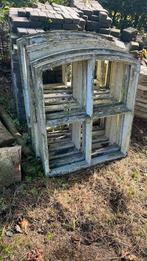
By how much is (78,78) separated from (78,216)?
1.61m

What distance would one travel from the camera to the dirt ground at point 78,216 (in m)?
3.12

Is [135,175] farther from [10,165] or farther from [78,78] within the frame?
[10,165]

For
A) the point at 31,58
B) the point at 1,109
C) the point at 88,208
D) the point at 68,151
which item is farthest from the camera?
the point at 1,109

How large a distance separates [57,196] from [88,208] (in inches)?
15.4

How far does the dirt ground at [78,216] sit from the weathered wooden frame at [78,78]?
246 mm

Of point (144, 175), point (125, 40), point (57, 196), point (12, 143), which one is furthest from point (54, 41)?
point (125, 40)

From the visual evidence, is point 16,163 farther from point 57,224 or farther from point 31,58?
point 31,58

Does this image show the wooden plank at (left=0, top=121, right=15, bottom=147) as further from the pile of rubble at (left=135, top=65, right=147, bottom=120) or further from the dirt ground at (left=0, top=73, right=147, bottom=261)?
the pile of rubble at (left=135, top=65, right=147, bottom=120)

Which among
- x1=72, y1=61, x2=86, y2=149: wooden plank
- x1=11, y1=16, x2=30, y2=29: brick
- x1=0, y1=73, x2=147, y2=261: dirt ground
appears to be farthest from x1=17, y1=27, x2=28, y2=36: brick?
x1=0, y1=73, x2=147, y2=261: dirt ground

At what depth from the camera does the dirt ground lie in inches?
123

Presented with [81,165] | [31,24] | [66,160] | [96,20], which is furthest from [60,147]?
[96,20]

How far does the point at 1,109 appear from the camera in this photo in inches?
187

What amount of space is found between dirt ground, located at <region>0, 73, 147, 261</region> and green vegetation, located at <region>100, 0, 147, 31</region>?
571cm

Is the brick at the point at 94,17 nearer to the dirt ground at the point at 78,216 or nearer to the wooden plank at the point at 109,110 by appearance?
the wooden plank at the point at 109,110
